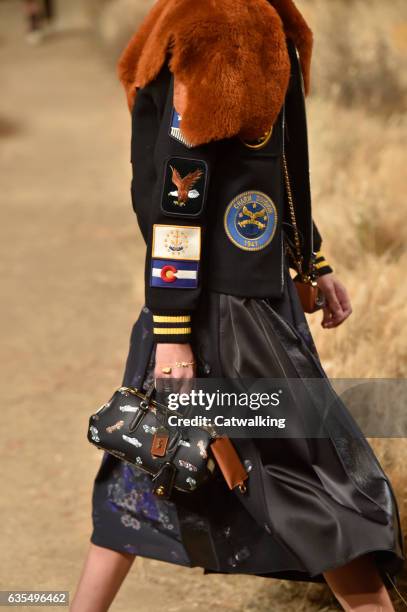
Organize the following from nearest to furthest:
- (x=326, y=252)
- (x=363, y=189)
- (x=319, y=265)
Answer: (x=319, y=265) < (x=326, y=252) < (x=363, y=189)

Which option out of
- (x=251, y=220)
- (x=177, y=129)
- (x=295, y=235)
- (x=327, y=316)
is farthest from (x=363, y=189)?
(x=177, y=129)

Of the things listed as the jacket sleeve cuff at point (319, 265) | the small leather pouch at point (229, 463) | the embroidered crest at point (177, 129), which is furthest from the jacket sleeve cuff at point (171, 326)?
the jacket sleeve cuff at point (319, 265)

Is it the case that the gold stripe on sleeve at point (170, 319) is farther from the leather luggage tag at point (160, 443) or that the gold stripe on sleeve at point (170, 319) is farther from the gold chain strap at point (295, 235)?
the gold chain strap at point (295, 235)

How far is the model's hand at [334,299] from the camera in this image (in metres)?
2.58

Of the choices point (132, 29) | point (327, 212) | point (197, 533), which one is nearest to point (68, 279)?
point (327, 212)

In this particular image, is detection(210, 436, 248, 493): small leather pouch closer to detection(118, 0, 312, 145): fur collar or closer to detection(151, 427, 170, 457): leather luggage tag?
detection(151, 427, 170, 457): leather luggage tag

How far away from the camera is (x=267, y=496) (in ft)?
7.25

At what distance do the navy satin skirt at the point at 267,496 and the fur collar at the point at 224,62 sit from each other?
1.27ft

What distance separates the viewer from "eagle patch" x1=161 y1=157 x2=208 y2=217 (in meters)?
2.14

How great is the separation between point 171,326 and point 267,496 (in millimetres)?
414

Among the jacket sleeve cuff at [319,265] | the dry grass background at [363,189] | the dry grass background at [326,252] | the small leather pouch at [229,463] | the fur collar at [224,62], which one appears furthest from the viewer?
the dry grass background at [363,189]

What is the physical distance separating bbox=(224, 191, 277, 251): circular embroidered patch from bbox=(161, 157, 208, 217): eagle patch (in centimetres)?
11

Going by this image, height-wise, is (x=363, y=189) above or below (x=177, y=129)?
below

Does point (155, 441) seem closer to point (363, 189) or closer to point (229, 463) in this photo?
point (229, 463)
